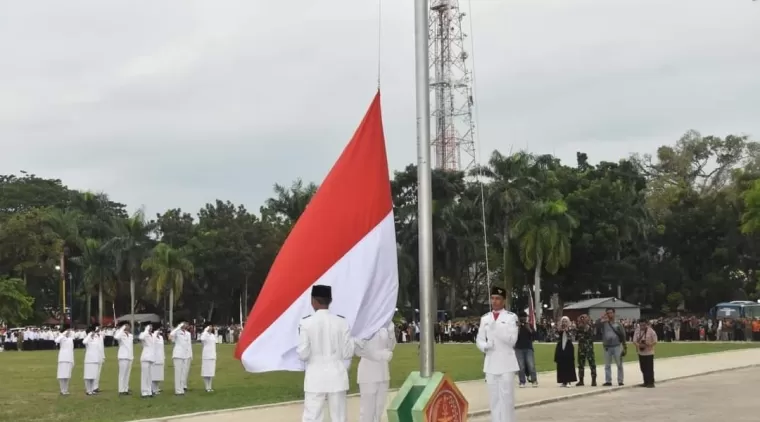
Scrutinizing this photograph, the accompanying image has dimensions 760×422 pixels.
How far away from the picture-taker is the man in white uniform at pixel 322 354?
838cm

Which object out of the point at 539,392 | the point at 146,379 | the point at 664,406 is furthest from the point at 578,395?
the point at 146,379

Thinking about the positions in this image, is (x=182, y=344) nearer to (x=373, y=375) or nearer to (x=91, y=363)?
(x=91, y=363)

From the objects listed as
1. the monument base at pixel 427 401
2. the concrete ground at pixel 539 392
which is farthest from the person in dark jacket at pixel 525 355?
the monument base at pixel 427 401

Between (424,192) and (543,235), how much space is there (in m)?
47.4

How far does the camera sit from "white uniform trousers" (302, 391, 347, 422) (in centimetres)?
837

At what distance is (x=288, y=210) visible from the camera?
66438 millimetres

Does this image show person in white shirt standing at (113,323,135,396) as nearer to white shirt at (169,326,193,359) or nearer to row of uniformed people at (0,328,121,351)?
white shirt at (169,326,193,359)

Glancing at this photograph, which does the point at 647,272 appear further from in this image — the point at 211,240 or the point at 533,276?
the point at 211,240

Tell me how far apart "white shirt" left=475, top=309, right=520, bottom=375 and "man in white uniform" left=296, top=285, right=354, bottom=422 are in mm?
2957

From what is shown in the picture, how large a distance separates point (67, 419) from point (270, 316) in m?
7.92

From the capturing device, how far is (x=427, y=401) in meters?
8.79

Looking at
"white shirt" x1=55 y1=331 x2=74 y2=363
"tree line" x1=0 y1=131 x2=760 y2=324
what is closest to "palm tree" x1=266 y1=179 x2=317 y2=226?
"tree line" x1=0 y1=131 x2=760 y2=324

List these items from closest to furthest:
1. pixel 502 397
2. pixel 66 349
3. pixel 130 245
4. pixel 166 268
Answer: pixel 502 397, pixel 66 349, pixel 130 245, pixel 166 268

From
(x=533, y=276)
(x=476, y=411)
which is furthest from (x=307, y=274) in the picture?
(x=533, y=276)
